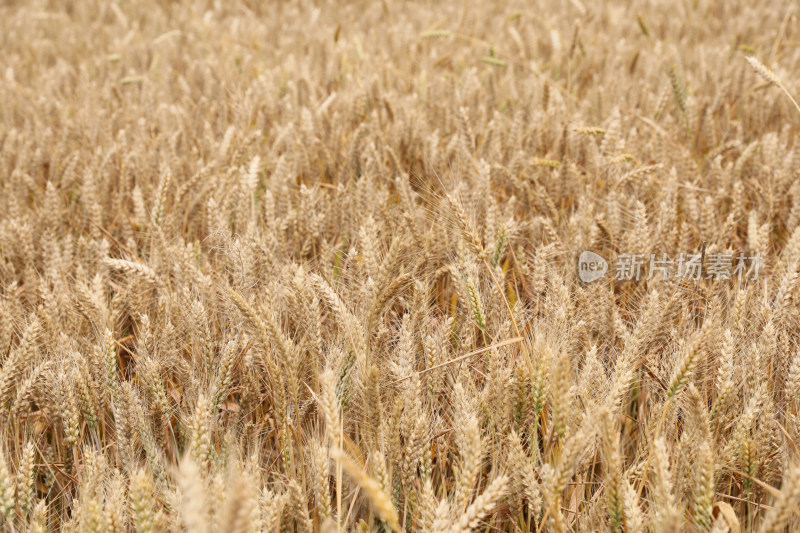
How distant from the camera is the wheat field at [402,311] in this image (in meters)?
1.07

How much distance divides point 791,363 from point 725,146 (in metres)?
1.18

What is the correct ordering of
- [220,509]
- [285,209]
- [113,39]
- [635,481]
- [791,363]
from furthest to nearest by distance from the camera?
[113,39], [285,209], [791,363], [635,481], [220,509]

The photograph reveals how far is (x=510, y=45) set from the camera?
404cm

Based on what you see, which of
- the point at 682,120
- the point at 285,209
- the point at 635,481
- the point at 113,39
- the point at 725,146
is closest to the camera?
the point at 635,481

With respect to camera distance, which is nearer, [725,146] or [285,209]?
[285,209]

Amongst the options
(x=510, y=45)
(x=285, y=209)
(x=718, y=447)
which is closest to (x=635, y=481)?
(x=718, y=447)

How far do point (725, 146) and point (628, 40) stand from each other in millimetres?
2134

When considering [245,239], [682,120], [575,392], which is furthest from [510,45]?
[575,392]

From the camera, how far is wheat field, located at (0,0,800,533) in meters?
1.07

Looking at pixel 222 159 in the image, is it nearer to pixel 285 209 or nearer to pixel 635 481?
pixel 285 209

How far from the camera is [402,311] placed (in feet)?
5.59

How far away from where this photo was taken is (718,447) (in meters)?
1.17

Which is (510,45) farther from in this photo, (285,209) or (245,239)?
(245,239)

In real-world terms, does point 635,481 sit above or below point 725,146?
below
